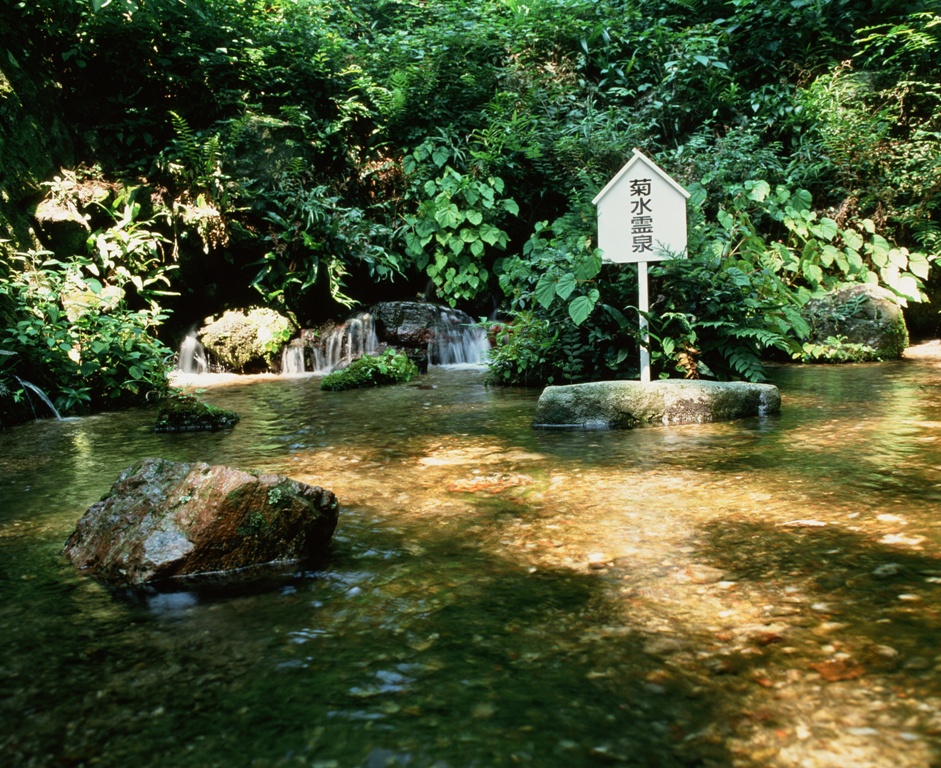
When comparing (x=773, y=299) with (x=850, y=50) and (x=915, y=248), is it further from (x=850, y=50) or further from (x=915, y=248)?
(x=850, y=50)

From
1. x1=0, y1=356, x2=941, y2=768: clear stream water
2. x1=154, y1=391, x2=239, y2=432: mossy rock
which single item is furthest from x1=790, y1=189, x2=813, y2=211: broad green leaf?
x1=154, y1=391, x2=239, y2=432: mossy rock

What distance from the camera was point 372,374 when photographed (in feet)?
29.5

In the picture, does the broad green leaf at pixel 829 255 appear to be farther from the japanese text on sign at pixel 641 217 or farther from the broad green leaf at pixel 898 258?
the japanese text on sign at pixel 641 217

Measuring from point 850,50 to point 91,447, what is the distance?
14721 mm

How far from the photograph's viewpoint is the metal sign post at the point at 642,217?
20.6 ft

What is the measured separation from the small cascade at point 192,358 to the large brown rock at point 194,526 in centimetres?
812

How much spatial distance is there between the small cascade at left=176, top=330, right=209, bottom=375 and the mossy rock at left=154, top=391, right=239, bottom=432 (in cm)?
470

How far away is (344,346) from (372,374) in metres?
2.37

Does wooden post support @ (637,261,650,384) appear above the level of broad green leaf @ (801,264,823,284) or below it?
below

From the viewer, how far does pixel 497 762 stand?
5.55ft

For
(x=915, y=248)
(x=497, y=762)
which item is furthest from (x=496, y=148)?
(x=497, y=762)

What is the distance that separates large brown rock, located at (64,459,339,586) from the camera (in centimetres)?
288

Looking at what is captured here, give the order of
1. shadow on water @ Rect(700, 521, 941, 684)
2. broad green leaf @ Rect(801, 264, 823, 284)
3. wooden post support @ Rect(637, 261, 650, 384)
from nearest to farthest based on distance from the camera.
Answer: shadow on water @ Rect(700, 521, 941, 684) → wooden post support @ Rect(637, 261, 650, 384) → broad green leaf @ Rect(801, 264, 823, 284)

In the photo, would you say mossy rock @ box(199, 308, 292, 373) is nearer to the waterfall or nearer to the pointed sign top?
the waterfall
